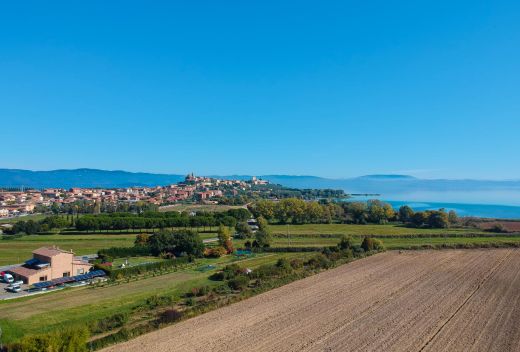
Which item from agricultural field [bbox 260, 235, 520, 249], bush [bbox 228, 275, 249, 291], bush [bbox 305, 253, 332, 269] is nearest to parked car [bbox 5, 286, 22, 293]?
bush [bbox 228, 275, 249, 291]

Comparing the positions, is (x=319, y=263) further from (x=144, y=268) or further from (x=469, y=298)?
(x=144, y=268)

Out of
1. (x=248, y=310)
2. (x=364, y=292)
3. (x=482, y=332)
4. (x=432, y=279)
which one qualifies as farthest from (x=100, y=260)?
(x=482, y=332)

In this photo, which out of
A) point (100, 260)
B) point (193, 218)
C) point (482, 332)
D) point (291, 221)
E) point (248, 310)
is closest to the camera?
point (482, 332)

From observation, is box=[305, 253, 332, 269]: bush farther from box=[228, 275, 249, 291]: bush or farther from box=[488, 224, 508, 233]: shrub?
box=[488, 224, 508, 233]: shrub

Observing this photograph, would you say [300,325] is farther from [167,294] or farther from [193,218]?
[193,218]

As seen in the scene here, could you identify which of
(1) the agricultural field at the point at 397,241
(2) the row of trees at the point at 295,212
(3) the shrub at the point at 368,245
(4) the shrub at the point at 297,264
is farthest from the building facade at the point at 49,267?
(2) the row of trees at the point at 295,212
